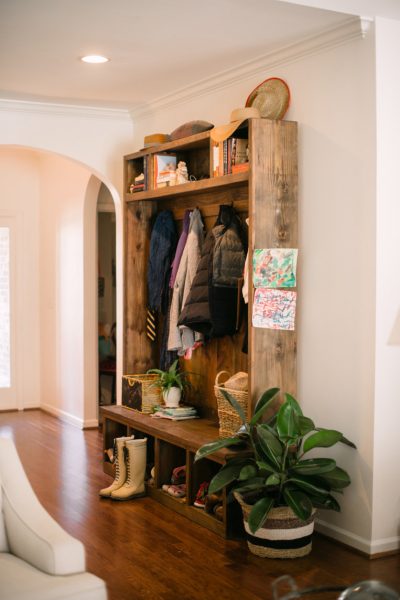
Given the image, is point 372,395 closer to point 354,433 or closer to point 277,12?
point 354,433

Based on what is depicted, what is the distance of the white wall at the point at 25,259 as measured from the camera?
8.44 metres

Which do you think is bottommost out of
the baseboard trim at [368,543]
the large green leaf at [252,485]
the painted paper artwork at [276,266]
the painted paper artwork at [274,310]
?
the baseboard trim at [368,543]

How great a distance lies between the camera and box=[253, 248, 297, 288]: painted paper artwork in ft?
14.3

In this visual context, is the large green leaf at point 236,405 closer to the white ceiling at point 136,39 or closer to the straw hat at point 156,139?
the white ceiling at point 136,39

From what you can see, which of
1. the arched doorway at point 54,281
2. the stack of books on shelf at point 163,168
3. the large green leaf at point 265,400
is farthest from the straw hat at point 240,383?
the arched doorway at point 54,281

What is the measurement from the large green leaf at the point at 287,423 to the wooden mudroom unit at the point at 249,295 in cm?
34

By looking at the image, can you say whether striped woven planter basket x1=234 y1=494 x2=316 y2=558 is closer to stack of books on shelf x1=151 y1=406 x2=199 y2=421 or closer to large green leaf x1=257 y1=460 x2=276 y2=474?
large green leaf x1=257 y1=460 x2=276 y2=474

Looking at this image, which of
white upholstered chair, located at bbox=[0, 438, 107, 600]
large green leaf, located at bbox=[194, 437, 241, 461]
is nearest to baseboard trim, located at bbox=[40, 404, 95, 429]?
large green leaf, located at bbox=[194, 437, 241, 461]

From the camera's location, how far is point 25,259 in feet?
28.1

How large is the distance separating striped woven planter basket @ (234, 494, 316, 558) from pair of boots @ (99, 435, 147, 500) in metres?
1.30

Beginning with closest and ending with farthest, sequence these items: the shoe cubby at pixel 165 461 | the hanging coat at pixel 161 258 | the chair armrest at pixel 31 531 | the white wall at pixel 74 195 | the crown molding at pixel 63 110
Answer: the chair armrest at pixel 31 531 < the shoe cubby at pixel 165 461 < the hanging coat at pixel 161 258 < the crown molding at pixel 63 110 < the white wall at pixel 74 195

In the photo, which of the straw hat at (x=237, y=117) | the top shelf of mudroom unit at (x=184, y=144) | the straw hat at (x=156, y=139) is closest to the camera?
the straw hat at (x=237, y=117)

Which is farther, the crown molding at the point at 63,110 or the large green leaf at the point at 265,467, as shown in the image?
the crown molding at the point at 63,110

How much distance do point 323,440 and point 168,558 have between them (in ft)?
3.19
